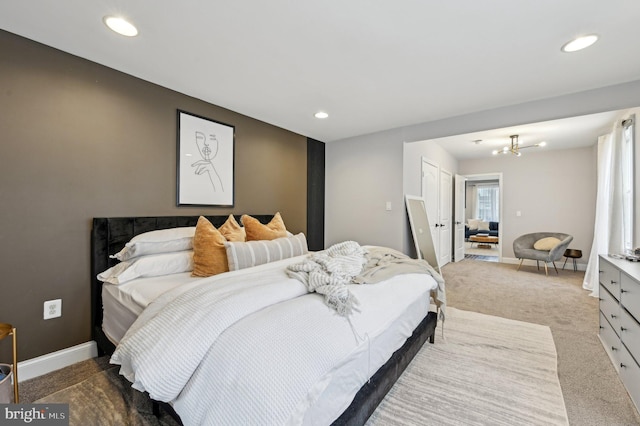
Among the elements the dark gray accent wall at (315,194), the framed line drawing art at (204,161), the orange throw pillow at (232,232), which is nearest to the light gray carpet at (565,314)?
the dark gray accent wall at (315,194)

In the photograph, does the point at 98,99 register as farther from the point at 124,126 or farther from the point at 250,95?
the point at 250,95

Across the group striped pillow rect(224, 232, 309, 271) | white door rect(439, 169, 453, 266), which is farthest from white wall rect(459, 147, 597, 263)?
striped pillow rect(224, 232, 309, 271)

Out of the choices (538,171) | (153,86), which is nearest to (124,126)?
(153,86)

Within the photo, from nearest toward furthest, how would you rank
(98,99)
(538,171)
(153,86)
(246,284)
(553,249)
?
1. (246,284)
2. (98,99)
3. (153,86)
4. (553,249)
5. (538,171)

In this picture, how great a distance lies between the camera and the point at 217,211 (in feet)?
9.81

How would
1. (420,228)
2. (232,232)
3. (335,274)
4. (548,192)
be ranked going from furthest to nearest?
(548,192) → (420,228) → (232,232) → (335,274)

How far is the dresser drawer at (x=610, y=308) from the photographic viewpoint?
1.98m

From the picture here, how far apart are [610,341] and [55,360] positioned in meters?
4.15

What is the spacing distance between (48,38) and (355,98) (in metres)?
2.39

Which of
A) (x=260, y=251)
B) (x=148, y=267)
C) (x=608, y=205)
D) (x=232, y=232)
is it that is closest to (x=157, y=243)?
(x=148, y=267)

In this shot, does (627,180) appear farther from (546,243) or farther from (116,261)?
(116,261)

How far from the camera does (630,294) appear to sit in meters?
1.74

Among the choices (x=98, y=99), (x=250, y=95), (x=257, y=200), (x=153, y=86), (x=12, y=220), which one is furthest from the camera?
(x=257, y=200)

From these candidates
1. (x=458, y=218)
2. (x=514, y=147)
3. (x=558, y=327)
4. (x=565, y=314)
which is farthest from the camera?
(x=458, y=218)
